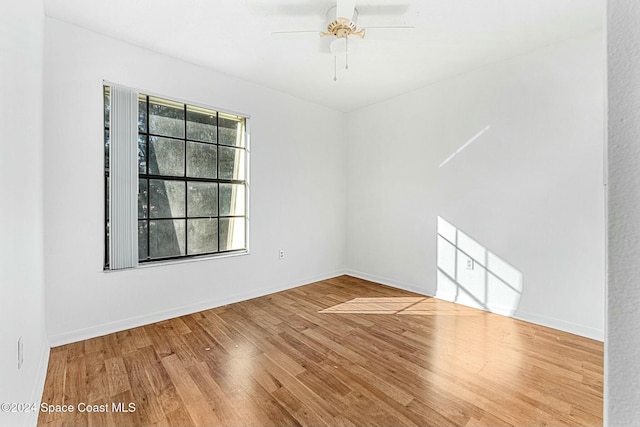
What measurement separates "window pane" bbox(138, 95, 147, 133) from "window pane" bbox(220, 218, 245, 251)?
1241 mm

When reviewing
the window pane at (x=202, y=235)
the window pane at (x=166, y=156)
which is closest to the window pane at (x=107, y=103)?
the window pane at (x=166, y=156)

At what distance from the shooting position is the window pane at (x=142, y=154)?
2.81m

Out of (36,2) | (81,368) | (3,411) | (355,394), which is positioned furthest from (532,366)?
(36,2)

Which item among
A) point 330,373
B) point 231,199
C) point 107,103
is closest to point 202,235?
point 231,199

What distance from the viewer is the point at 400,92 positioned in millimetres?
3814

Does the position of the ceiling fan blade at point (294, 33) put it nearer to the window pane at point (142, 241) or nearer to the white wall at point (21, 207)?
the white wall at point (21, 207)

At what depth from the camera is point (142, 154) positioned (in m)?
2.83

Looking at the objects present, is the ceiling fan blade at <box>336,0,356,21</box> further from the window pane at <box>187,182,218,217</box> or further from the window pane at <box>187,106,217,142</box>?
the window pane at <box>187,182,218,217</box>

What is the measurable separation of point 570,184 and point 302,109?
3179 mm

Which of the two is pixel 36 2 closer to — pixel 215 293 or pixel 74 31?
pixel 74 31

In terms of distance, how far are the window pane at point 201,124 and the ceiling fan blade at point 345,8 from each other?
73.8 inches

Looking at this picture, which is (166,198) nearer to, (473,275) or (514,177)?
(473,275)

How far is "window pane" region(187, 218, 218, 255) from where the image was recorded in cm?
316

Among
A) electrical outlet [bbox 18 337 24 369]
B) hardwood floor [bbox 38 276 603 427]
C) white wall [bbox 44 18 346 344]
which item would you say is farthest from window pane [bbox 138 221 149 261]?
electrical outlet [bbox 18 337 24 369]
